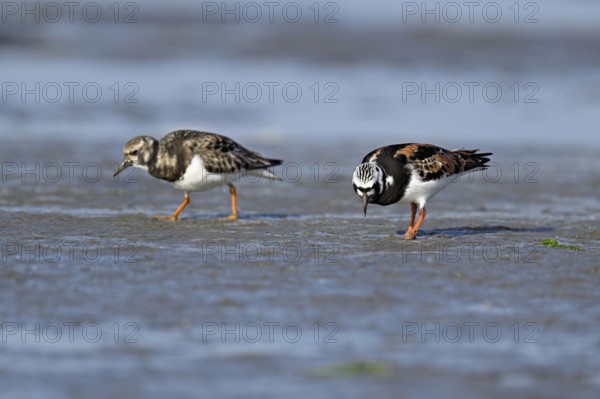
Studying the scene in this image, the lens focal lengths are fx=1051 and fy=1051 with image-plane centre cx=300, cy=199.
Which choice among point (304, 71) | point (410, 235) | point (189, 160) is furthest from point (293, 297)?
point (304, 71)

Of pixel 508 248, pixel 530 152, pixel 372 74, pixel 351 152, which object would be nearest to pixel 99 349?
pixel 508 248

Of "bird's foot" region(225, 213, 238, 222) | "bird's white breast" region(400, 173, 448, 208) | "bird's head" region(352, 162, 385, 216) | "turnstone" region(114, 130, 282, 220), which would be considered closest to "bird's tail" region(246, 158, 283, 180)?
"turnstone" region(114, 130, 282, 220)

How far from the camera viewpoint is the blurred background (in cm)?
1888

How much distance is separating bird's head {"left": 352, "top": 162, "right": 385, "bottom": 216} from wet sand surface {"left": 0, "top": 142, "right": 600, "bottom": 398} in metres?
0.49

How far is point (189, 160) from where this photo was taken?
1178 cm

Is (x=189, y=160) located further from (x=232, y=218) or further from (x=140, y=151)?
(x=232, y=218)

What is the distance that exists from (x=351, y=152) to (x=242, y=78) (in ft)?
26.7

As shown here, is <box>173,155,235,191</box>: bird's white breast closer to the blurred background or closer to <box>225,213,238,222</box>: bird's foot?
<box>225,213,238,222</box>: bird's foot

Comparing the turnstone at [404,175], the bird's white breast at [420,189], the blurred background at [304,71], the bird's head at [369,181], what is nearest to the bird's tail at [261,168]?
the turnstone at [404,175]

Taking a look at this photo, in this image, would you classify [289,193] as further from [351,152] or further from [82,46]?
[82,46]

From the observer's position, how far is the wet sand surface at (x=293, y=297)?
241 inches

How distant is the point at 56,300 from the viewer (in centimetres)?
773

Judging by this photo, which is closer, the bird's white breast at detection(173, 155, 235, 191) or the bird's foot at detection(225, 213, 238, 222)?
the bird's white breast at detection(173, 155, 235, 191)

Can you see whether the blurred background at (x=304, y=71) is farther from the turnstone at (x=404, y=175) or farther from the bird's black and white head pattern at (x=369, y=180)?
the bird's black and white head pattern at (x=369, y=180)
